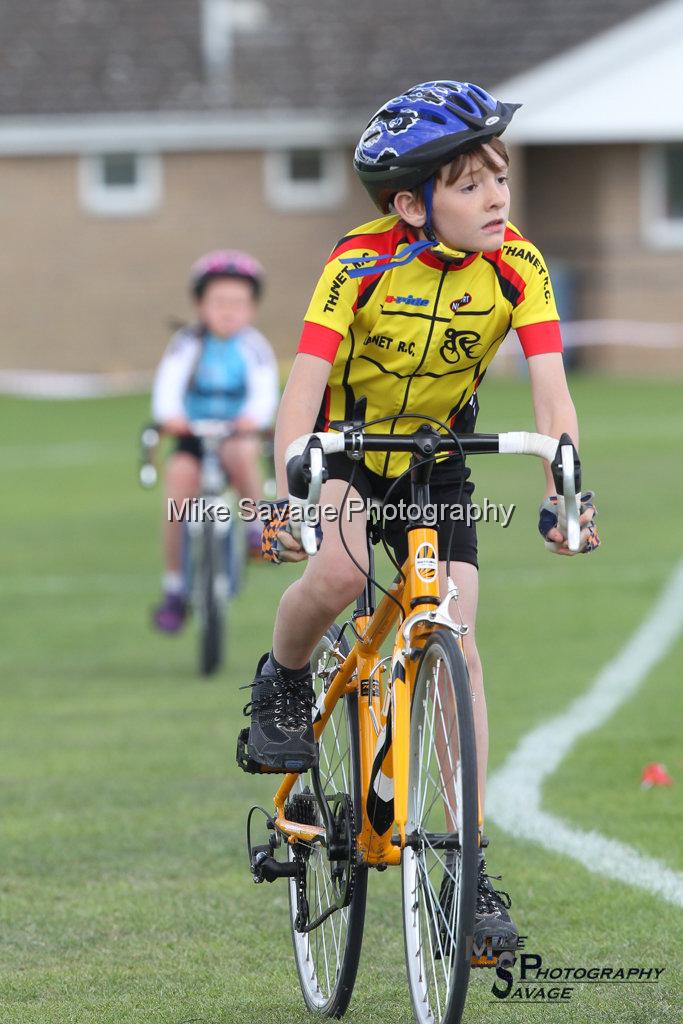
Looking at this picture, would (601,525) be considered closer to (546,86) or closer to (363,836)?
(363,836)

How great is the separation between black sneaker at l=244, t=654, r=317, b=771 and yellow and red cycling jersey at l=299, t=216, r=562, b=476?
670 mm

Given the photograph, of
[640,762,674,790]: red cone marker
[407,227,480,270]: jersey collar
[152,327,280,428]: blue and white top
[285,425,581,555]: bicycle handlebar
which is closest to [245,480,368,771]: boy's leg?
[285,425,581,555]: bicycle handlebar

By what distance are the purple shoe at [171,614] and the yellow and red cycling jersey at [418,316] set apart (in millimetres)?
6468

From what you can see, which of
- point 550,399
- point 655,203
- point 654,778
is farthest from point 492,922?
point 655,203

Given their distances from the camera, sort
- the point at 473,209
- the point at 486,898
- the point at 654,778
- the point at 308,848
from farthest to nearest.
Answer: the point at 654,778
the point at 308,848
the point at 473,209
the point at 486,898

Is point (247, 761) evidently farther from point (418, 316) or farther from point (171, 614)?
point (171, 614)

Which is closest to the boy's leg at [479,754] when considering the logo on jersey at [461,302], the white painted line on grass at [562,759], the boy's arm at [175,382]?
the logo on jersey at [461,302]

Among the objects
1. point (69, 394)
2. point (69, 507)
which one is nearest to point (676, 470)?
point (69, 507)

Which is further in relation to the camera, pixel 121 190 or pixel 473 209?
pixel 121 190

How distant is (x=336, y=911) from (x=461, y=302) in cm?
165

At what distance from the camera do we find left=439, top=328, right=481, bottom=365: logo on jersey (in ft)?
16.2

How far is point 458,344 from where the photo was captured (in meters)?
4.96

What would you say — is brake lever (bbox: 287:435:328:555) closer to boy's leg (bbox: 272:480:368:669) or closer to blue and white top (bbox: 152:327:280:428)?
boy's leg (bbox: 272:480:368:669)

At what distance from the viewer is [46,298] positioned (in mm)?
36062
